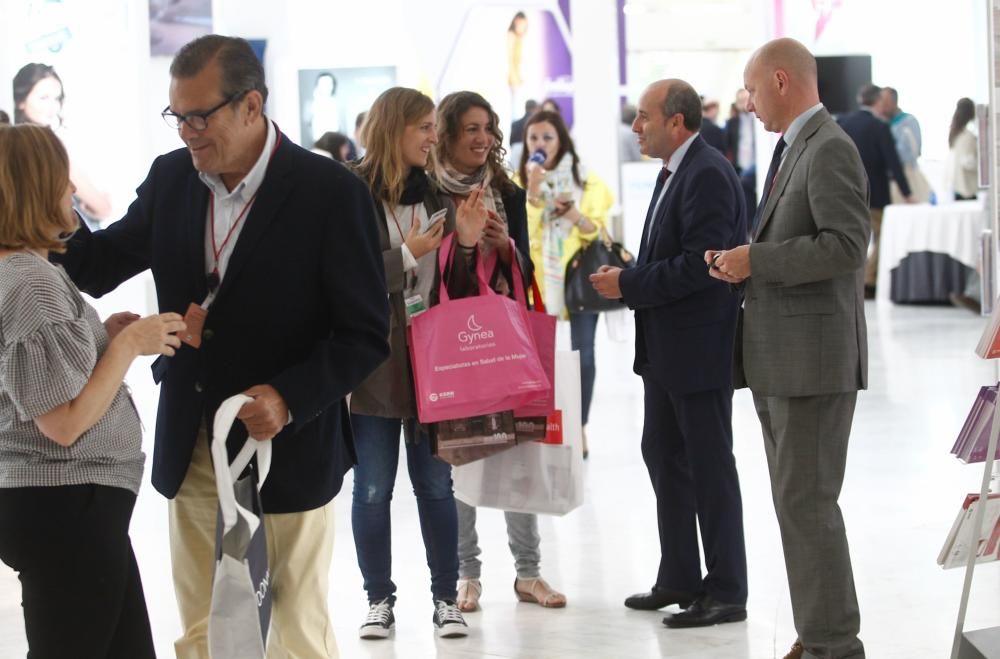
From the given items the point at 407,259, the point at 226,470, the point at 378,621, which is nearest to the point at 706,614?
the point at 378,621

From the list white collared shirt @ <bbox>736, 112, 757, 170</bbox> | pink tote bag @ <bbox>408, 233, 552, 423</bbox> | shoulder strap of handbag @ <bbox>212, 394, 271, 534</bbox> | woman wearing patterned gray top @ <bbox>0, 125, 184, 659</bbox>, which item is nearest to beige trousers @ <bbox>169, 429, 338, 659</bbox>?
woman wearing patterned gray top @ <bbox>0, 125, 184, 659</bbox>

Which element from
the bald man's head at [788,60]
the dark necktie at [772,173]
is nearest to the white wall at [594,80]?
the dark necktie at [772,173]

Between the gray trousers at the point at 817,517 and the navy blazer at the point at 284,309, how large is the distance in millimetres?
1256

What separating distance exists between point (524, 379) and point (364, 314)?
3.95ft

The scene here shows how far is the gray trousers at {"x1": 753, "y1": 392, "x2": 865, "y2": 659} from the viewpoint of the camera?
335cm

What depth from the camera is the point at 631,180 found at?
1538 cm

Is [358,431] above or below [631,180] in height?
below

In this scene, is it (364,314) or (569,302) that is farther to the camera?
(569,302)

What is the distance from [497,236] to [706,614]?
4.28 ft

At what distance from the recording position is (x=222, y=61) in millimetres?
2459

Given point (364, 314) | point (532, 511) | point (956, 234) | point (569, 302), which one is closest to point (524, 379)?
point (532, 511)

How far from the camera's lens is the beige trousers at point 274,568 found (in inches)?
103

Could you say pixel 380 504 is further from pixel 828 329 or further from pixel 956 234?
pixel 956 234

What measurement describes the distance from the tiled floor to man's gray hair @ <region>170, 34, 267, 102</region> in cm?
195
